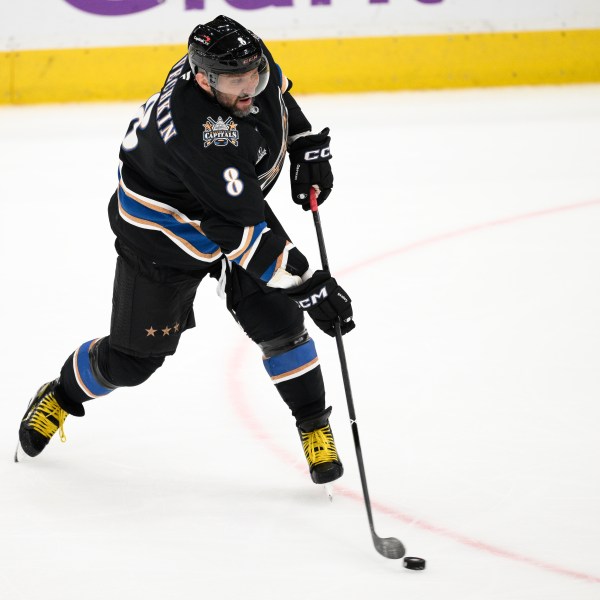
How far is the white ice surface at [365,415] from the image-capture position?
8.33ft

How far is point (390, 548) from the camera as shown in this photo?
2521 mm

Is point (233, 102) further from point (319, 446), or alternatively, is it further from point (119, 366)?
point (319, 446)

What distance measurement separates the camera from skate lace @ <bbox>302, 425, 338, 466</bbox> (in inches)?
113

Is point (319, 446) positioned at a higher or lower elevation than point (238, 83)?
lower

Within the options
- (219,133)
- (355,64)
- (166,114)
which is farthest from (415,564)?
(355,64)

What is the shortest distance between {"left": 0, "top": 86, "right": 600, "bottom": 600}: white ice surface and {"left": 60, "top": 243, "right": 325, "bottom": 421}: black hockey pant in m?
0.30

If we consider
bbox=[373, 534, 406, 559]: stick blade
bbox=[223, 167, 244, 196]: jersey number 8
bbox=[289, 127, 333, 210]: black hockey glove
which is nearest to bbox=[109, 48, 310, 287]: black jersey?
bbox=[223, 167, 244, 196]: jersey number 8

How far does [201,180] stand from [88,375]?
2.60ft

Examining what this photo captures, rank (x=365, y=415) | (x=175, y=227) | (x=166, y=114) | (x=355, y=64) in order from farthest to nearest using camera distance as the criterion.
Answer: (x=355, y=64) → (x=365, y=415) → (x=175, y=227) → (x=166, y=114)

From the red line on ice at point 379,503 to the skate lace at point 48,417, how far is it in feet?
1.80

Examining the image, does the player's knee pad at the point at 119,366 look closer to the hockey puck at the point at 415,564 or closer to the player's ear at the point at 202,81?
the player's ear at the point at 202,81

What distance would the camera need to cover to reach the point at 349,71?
6996mm

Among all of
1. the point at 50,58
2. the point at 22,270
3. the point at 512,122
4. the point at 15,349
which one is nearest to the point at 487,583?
the point at 15,349

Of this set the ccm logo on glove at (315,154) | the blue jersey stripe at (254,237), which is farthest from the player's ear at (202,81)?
the ccm logo on glove at (315,154)
